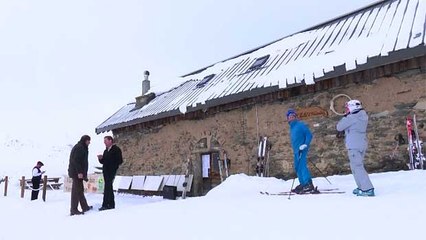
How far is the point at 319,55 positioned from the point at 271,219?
5.48 meters

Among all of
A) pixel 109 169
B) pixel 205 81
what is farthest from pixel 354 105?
pixel 205 81

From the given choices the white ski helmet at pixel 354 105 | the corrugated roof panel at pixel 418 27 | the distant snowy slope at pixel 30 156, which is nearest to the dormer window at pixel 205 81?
the corrugated roof panel at pixel 418 27

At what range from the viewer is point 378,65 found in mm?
6859

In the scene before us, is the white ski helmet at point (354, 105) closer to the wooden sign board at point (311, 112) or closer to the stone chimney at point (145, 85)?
the wooden sign board at point (311, 112)

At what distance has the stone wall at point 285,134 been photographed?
710 cm

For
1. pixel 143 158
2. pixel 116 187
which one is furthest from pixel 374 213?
pixel 116 187

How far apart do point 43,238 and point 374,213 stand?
4.11 meters

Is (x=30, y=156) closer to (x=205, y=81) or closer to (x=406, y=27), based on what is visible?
(x=205, y=81)

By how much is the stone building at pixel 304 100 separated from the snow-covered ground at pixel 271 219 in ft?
4.68

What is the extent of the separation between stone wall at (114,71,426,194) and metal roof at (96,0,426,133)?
615 mm

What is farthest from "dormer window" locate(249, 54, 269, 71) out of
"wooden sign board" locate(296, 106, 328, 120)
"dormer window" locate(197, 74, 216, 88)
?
"wooden sign board" locate(296, 106, 328, 120)

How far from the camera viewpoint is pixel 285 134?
346 inches

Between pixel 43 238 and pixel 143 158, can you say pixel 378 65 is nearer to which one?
pixel 43 238

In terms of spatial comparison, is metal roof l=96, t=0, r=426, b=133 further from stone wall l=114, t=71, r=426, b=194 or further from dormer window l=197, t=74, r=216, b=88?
stone wall l=114, t=71, r=426, b=194
